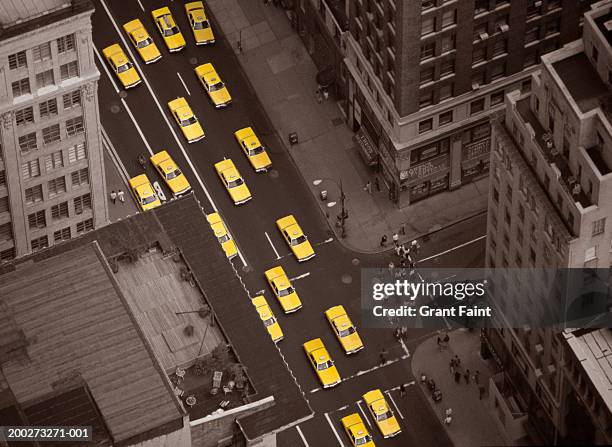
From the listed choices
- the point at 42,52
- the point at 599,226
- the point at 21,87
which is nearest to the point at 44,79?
the point at 21,87

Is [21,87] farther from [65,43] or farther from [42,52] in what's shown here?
[65,43]

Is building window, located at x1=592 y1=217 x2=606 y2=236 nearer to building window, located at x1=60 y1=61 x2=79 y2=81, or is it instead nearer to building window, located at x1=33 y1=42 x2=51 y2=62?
building window, located at x1=60 y1=61 x2=79 y2=81

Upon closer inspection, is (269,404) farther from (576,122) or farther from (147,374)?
(576,122)

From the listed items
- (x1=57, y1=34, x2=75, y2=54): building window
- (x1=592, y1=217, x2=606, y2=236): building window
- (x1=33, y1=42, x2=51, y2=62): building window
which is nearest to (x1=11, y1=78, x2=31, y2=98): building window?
(x1=33, y1=42, x2=51, y2=62): building window

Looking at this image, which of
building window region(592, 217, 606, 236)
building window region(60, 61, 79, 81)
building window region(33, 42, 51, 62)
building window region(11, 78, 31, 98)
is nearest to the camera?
building window region(33, 42, 51, 62)

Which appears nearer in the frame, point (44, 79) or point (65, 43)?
point (65, 43)

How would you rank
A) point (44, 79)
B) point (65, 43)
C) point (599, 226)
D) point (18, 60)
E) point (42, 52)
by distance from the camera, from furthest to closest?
point (44, 79) → point (599, 226) → point (65, 43) → point (42, 52) → point (18, 60)

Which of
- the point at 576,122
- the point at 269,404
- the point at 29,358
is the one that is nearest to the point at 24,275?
the point at 29,358
